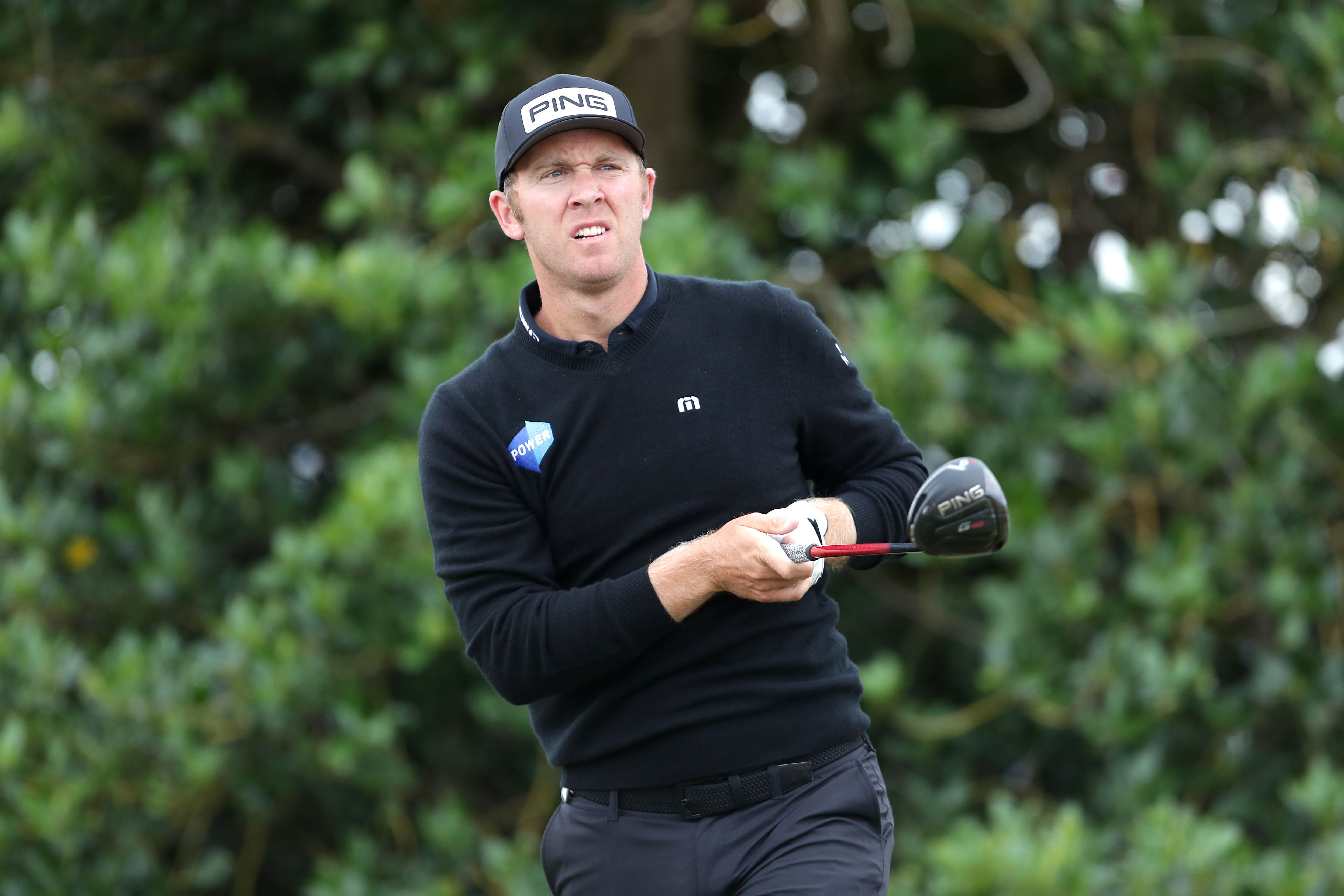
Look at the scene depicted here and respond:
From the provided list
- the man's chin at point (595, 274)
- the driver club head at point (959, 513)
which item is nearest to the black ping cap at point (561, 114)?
the man's chin at point (595, 274)

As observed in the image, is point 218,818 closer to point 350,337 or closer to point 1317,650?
point 350,337

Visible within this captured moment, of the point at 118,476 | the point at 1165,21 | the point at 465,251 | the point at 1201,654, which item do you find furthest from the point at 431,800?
the point at 1165,21

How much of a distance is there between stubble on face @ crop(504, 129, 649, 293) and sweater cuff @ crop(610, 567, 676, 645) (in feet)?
2.04

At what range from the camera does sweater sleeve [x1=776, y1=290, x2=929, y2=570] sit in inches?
Result: 121

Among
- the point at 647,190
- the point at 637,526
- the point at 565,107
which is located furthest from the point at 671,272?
the point at 637,526

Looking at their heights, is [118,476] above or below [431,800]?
above

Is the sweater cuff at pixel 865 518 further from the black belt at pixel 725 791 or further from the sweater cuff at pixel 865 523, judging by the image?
the black belt at pixel 725 791

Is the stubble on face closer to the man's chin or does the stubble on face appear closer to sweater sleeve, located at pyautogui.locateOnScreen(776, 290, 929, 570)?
the man's chin

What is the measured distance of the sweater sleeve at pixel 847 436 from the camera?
308 centimetres

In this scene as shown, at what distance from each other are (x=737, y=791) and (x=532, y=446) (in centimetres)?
77

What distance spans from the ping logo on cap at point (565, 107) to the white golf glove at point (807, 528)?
84cm

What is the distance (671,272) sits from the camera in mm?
5816

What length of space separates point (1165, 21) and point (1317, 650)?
2.58m

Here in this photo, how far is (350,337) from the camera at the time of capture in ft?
21.1
